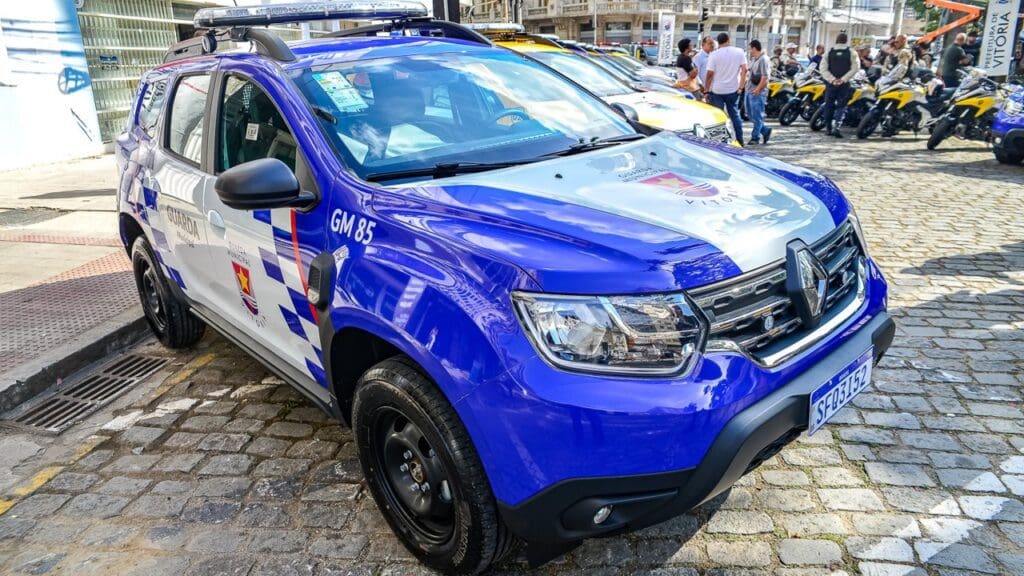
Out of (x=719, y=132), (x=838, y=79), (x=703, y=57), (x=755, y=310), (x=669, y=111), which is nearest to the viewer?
(x=755, y=310)

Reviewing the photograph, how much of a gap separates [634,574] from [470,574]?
555 mm

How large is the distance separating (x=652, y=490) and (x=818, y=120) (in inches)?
525

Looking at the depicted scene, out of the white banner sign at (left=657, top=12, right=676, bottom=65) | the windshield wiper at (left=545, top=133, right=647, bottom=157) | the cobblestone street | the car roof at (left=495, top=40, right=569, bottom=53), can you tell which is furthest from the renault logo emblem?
the white banner sign at (left=657, top=12, right=676, bottom=65)

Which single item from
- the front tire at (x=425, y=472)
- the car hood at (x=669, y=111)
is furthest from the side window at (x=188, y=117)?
the car hood at (x=669, y=111)

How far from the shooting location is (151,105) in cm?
423

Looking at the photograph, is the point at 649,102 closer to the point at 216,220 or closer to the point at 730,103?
the point at 730,103

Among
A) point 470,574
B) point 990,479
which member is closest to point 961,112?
point 990,479

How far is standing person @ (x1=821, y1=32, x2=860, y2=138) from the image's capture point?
1175 centimetres

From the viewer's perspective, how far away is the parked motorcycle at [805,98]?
46.0 ft

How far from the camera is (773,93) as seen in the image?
15289 mm

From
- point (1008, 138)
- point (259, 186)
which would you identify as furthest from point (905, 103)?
point (259, 186)

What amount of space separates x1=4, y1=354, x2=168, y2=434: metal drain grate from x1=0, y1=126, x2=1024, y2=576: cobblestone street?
138 mm

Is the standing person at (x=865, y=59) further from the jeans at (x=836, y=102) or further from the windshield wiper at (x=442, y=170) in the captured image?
the windshield wiper at (x=442, y=170)

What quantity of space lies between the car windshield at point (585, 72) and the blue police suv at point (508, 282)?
4708 mm
